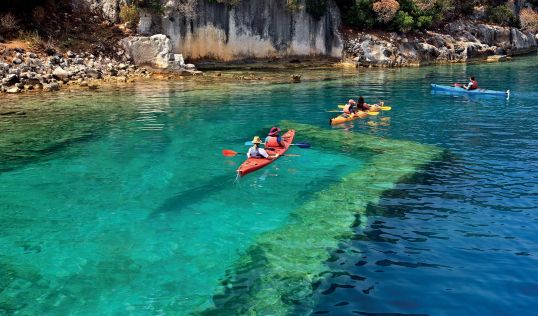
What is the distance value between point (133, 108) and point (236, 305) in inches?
828

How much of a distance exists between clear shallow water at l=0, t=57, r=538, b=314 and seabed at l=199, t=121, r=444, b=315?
29 centimetres

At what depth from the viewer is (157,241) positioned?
10.6 metres

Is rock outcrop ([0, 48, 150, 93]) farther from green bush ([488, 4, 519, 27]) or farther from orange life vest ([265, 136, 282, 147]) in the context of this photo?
green bush ([488, 4, 519, 27])

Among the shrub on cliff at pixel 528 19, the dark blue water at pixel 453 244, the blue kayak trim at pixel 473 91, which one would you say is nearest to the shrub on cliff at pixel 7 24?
the blue kayak trim at pixel 473 91

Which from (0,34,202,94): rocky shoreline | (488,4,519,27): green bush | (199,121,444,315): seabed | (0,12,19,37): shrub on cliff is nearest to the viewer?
(199,121,444,315): seabed

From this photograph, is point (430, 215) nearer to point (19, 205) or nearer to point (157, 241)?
point (157, 241)

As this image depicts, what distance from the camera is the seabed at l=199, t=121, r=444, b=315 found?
820cm

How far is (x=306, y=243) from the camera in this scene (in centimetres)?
1047

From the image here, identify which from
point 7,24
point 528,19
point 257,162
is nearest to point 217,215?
point 257,162

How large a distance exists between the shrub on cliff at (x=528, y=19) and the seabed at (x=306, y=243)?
2717 inches

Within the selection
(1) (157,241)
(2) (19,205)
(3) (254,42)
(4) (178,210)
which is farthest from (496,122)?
(3) (254,42)

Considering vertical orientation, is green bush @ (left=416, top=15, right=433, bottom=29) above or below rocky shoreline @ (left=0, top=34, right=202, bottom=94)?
above

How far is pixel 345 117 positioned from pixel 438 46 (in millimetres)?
41873

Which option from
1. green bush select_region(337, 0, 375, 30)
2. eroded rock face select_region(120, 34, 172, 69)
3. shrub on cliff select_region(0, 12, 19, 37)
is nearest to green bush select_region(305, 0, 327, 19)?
green bush select_region(337, 0, 375, 30)
